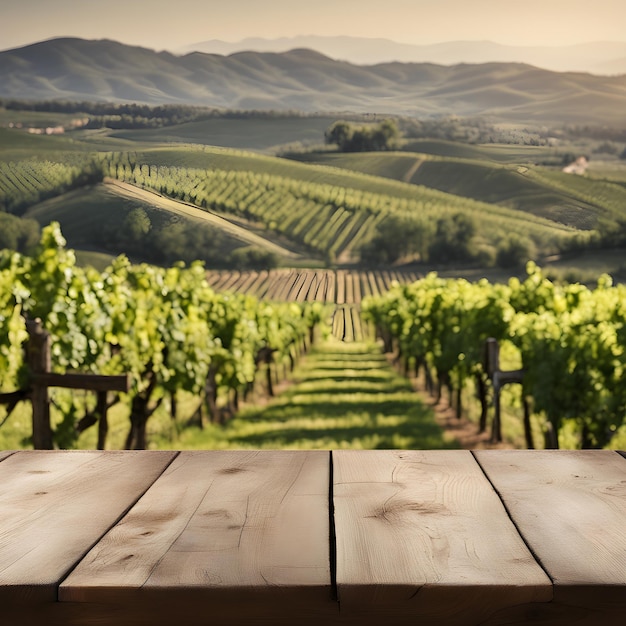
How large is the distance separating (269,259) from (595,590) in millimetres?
7473

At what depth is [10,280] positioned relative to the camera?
17.5ft

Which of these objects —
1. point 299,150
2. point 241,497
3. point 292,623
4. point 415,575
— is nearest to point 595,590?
point 415,575

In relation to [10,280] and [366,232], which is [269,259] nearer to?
[366,232]

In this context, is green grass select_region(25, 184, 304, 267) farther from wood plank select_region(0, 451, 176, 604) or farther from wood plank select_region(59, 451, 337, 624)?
wood plank select_region(59, 451, 337, 624)

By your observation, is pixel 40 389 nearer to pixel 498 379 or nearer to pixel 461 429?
pixel 498 379

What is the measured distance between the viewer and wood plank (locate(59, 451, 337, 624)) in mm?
852

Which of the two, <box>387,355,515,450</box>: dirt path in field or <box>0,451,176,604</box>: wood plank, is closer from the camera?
<box>0,451,176,604</box>: wood plank

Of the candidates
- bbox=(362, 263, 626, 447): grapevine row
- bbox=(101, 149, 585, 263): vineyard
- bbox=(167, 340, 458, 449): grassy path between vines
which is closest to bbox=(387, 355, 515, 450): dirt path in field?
Result: bbox=(167, 340, 458, 449): grassy path between vines

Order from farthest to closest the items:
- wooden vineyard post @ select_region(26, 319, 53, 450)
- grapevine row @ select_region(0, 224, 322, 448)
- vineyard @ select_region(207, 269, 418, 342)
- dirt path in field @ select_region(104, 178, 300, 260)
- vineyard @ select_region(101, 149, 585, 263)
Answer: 1. vineyard @ select_region(207, 269, 418, 342)
2. grapevine row @ select_region(0, 224, 322, 448)
3. vineyard @ select_region(101, 149, 585, 263)
4. wooden vineyard post @ select_region(26, 319, 53, 450)
5. dirt path in field @ select_region(104, 178, 300, 260)

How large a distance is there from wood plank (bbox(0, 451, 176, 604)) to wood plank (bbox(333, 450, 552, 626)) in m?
0.28

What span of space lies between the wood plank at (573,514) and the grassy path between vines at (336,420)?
650 cm

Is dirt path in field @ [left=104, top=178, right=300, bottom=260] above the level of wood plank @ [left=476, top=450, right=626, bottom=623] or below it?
above

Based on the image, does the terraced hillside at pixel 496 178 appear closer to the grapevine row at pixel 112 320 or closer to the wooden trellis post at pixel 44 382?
the grapevine row at pixel 112 320

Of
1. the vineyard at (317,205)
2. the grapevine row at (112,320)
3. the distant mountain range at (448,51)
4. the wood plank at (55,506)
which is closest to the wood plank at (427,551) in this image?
the wood plank at (55,506)
